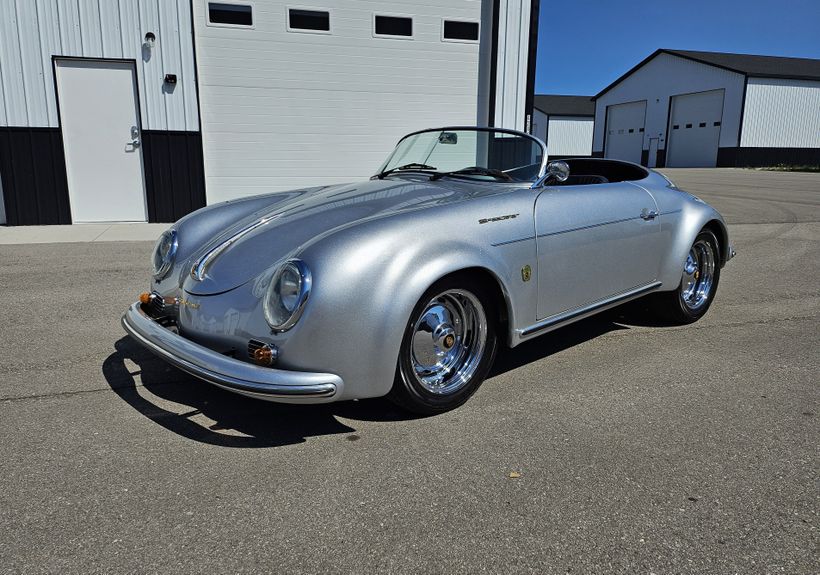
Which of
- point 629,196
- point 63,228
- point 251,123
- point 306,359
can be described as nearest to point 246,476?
point 306,359

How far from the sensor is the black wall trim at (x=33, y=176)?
9445 mm

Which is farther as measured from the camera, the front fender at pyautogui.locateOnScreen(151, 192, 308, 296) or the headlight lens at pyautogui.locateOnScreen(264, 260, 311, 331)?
the front fender at pyautogui.locateOnScreen(151, 192, 308, 296)

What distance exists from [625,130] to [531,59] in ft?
118

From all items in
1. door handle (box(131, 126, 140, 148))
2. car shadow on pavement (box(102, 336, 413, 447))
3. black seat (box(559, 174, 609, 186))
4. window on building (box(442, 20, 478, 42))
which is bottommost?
car shadow on pavement (box(102, 336, 413, 447))

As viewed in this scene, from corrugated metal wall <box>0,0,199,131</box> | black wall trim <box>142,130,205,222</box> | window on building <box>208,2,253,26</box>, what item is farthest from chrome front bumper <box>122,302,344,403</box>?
window on building <box>208,2,253,26</box>

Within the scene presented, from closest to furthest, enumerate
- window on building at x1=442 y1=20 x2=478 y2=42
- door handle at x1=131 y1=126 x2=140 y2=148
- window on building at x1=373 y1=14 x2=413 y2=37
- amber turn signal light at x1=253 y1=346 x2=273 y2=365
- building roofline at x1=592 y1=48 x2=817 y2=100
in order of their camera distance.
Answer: amber turn signal light at x1=253 y1=346 x2=273 y2=365 < door handle at x1=131 y1=126 x2=140 y2=148 < window on building at x1=373 y1=14 x2=413 y2=37 < window on building at x1=442 y1=20 x2=478 y2=42 < building roofline at x1=592 y1=48 x2=817 y2=100

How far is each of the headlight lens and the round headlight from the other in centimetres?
107

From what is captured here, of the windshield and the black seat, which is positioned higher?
the windshield

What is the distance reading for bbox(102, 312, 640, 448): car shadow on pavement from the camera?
283 cm

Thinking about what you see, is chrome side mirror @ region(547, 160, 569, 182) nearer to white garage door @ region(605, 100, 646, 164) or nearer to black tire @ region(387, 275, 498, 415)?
black tire @ region(387, 275, 498, 415)

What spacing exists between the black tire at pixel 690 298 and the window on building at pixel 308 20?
8306 mm

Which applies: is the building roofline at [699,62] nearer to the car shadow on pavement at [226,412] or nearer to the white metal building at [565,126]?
the white metal building at [565,126]

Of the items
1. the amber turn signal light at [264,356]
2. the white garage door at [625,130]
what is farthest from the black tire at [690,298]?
the white garage door at [625,130]

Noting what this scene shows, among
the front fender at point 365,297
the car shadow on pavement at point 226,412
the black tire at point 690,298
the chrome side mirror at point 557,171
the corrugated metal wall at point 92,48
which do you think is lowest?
the car shadow on pavement at point 226,412
